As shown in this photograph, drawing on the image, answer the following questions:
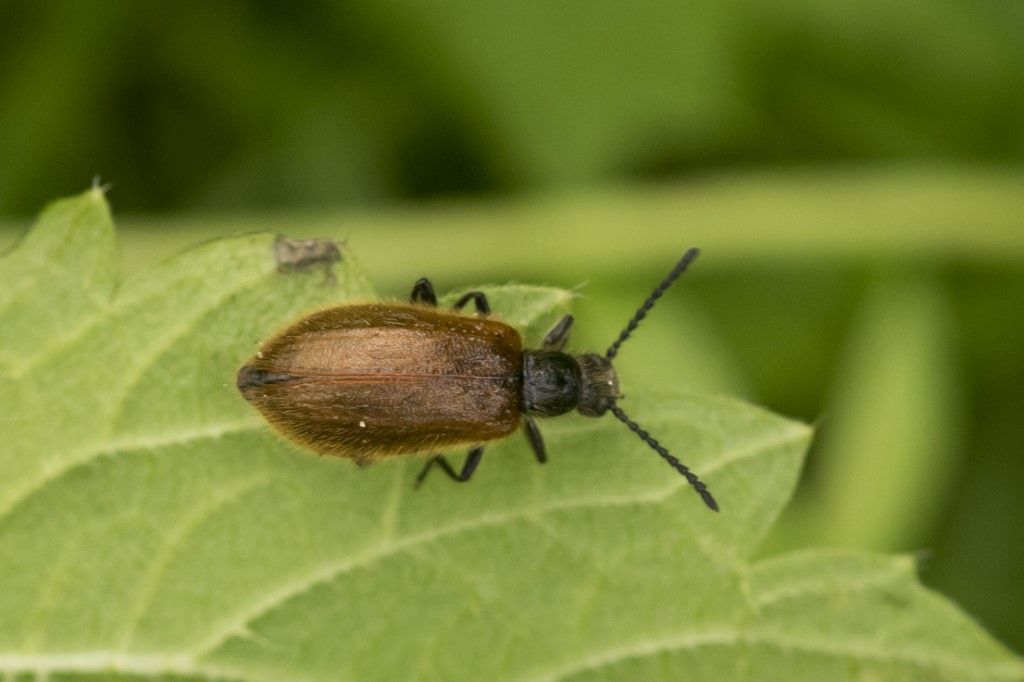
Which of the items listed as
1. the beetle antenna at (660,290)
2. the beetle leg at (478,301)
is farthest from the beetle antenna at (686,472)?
the beetle antenna at (660,290)

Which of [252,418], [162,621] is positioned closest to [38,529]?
[162,621]

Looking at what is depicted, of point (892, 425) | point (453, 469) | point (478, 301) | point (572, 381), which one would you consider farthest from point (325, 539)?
point (892, 425)

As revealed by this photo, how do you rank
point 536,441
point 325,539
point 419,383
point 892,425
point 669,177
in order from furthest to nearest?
point 669,177 → point 892,425 → point 419,383 → point 536,441 → point 325,539

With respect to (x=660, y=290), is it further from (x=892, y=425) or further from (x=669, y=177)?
(x=892, y=425)

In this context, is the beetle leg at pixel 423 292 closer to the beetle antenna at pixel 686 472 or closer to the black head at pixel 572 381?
the black head at pixel 572 381

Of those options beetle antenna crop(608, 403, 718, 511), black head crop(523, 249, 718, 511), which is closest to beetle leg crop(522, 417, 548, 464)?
black head crop(523, 249, 718, 511)

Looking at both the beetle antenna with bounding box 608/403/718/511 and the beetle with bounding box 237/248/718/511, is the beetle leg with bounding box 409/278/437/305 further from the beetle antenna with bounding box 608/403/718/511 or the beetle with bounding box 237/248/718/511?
the beetle antenna with bounding box 608/403/718/511
